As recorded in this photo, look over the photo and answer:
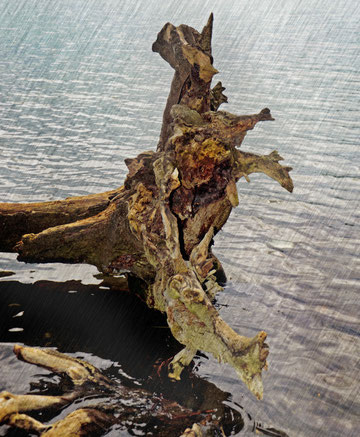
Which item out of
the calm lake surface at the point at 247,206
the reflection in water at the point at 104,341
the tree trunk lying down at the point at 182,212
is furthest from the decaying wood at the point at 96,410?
the tree trunk lying down at the point at 182,212

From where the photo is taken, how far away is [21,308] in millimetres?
10445

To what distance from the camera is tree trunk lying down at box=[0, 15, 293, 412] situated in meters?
8.48

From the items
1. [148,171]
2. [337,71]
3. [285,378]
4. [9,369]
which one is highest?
[337,71]

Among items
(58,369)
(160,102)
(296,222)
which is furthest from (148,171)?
(160,102)

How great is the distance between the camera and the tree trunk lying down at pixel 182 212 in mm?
8484

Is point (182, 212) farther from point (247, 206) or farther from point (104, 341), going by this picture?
point (247, 206)

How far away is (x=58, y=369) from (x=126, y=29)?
5739cm

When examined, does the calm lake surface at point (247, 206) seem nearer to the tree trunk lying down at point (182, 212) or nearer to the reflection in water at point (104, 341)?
the reflection in water at point (104, 341)

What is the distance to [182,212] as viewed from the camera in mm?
9711

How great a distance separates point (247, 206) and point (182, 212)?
667cm

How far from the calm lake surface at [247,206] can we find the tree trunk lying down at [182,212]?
77 cm

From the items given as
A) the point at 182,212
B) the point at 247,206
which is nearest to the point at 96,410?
the point at 182,212

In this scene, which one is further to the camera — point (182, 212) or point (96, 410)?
point (182, 212)

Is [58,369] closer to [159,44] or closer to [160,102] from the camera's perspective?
[159,44]
